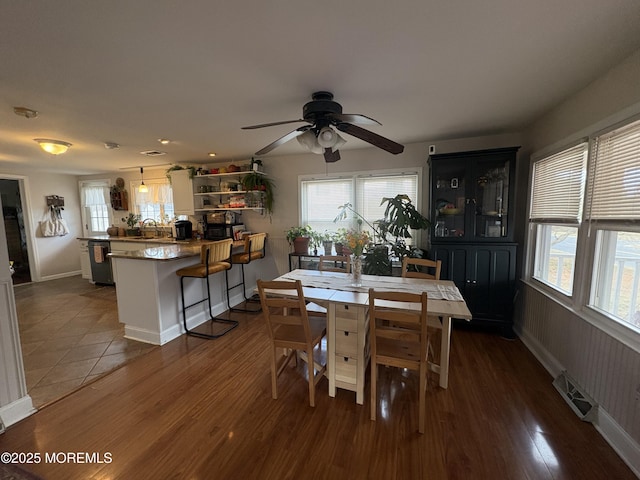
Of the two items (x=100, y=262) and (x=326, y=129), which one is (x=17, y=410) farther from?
(x=100, y=262)

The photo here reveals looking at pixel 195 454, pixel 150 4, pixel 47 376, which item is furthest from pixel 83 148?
pixel 195 454

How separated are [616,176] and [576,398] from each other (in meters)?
1.59

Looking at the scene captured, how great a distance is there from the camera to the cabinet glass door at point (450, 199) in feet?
10.7

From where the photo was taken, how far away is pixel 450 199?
337cm

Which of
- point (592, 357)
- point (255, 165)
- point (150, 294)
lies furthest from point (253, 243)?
point (592, 357)

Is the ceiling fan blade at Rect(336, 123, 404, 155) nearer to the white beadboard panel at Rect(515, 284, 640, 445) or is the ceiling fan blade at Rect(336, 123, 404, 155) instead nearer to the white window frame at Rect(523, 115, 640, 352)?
the white window frame at Rect(523, 115, 640, 352)

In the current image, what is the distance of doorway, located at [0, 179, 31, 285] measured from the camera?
18.6 feet

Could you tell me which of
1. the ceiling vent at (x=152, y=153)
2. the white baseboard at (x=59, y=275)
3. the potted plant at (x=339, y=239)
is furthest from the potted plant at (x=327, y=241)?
the white baseboard at (x=59, y=275)

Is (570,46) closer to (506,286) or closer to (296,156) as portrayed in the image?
(506,286)

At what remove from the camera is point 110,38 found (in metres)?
1.44

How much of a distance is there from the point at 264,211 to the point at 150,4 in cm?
347

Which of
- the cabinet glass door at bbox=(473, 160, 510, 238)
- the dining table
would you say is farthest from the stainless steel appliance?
the cabinet glass door at bbox=(473, 160, 510, 238)

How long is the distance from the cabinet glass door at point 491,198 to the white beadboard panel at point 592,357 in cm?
81

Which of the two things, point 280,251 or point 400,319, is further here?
point 280,251
